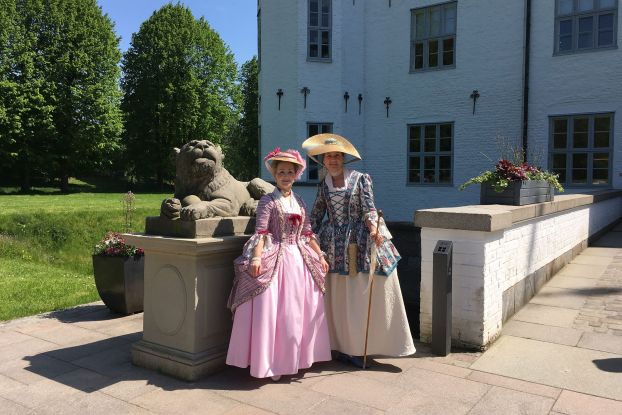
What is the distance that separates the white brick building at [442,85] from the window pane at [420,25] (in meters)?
0.04

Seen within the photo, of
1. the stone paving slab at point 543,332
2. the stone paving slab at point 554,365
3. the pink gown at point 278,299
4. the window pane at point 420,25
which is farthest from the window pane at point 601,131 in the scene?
the pink gown at point 278,299

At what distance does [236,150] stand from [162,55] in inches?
459

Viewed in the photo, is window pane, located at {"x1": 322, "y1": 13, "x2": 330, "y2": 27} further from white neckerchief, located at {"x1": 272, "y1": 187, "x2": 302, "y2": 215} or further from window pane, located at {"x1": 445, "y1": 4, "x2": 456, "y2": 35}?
white neckerchief, located at {"x1": 272, "y1": 187, "x2": 302, "y2": 215}

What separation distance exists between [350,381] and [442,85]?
14088 mm

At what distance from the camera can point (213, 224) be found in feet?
14.2

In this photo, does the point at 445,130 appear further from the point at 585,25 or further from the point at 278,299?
the point at 278,299

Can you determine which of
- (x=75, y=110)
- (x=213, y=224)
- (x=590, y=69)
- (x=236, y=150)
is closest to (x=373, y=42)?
(x=590, y=69)

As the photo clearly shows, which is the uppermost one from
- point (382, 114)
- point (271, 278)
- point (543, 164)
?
point (382, 114)

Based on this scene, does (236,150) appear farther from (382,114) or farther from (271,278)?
(271,278)

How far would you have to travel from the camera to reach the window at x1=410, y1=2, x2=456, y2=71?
16.5m

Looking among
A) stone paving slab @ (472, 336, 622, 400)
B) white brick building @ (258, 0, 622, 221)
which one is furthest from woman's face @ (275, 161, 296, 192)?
white brick building @ (258, 0, 622, 221)

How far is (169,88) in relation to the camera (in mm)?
32531

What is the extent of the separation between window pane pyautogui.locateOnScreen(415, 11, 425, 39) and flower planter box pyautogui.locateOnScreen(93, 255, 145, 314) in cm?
1371

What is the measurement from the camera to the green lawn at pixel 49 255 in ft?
A: 23.4
